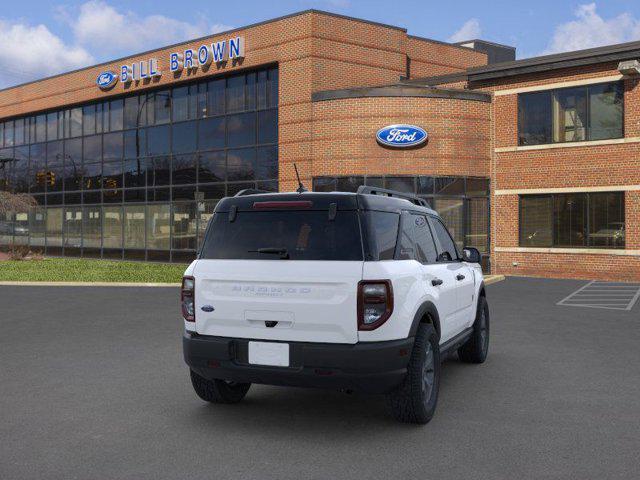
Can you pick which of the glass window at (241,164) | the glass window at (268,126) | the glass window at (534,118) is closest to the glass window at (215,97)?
the glass window at (241,164)

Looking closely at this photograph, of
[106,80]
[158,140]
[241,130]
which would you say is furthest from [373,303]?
[106,80]

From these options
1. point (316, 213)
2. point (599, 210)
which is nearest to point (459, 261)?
point (316, 213)

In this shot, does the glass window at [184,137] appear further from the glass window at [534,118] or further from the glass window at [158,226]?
the glass window at [534,118]

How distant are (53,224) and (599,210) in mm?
26683

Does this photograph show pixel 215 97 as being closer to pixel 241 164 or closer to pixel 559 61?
pixel 241 164

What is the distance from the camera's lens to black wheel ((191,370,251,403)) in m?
6.07

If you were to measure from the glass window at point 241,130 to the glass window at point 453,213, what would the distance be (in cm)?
787

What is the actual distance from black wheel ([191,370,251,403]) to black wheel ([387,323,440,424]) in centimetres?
156

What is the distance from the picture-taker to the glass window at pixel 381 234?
205 inches

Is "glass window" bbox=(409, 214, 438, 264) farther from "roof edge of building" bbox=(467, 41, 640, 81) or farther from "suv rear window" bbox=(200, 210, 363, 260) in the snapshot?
"roof edge of building" bbox=(467, 41, 640, 81)

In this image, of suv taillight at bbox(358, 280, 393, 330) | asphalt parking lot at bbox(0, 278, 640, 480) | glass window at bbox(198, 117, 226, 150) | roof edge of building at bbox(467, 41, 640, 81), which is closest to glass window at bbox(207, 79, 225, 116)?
glass window at bbox(198, 117, 226, 150)

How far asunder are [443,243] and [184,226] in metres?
22.5

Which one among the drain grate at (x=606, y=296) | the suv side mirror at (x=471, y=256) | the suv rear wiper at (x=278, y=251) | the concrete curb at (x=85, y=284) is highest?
the suv rear wiper at (x=278, y=251)

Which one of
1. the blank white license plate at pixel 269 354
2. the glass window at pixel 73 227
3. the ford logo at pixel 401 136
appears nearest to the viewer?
the blank white license plate at pixel 269 354
